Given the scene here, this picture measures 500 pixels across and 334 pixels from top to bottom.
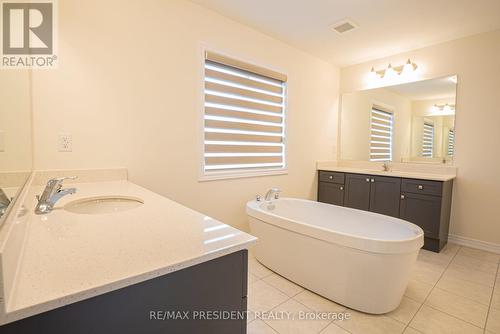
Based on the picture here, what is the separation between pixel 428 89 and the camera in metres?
3.17

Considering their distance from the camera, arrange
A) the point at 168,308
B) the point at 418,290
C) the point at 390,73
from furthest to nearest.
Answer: the point at 390,73
the point at 418,290
the point at 168,308

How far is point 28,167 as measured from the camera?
1.44 meters

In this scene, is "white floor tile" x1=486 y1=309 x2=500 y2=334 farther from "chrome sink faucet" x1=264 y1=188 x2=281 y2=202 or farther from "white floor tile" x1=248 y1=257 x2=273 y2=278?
"chrome sink faucet" x1=264 y1=188 x2=281 y2=202

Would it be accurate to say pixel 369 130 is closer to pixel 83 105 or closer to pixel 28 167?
pixel 83 105

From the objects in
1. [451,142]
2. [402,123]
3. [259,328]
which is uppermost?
[402,123]

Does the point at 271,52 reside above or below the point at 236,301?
above

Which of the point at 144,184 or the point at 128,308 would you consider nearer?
the point at 128,308

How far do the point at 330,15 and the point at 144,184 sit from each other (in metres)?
2.40

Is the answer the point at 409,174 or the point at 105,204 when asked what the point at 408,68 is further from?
the point at 105,204

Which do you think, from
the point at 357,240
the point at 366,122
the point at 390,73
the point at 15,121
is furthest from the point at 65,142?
the point at 390,73

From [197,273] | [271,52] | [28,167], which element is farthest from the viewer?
[271,52]

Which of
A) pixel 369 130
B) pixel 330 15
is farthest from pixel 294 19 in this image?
pixel 369 130

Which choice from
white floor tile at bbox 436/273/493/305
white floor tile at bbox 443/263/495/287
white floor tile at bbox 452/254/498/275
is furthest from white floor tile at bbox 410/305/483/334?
white floor tile at bbox 452/254/498/275

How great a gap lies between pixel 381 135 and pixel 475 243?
5.53 feet
